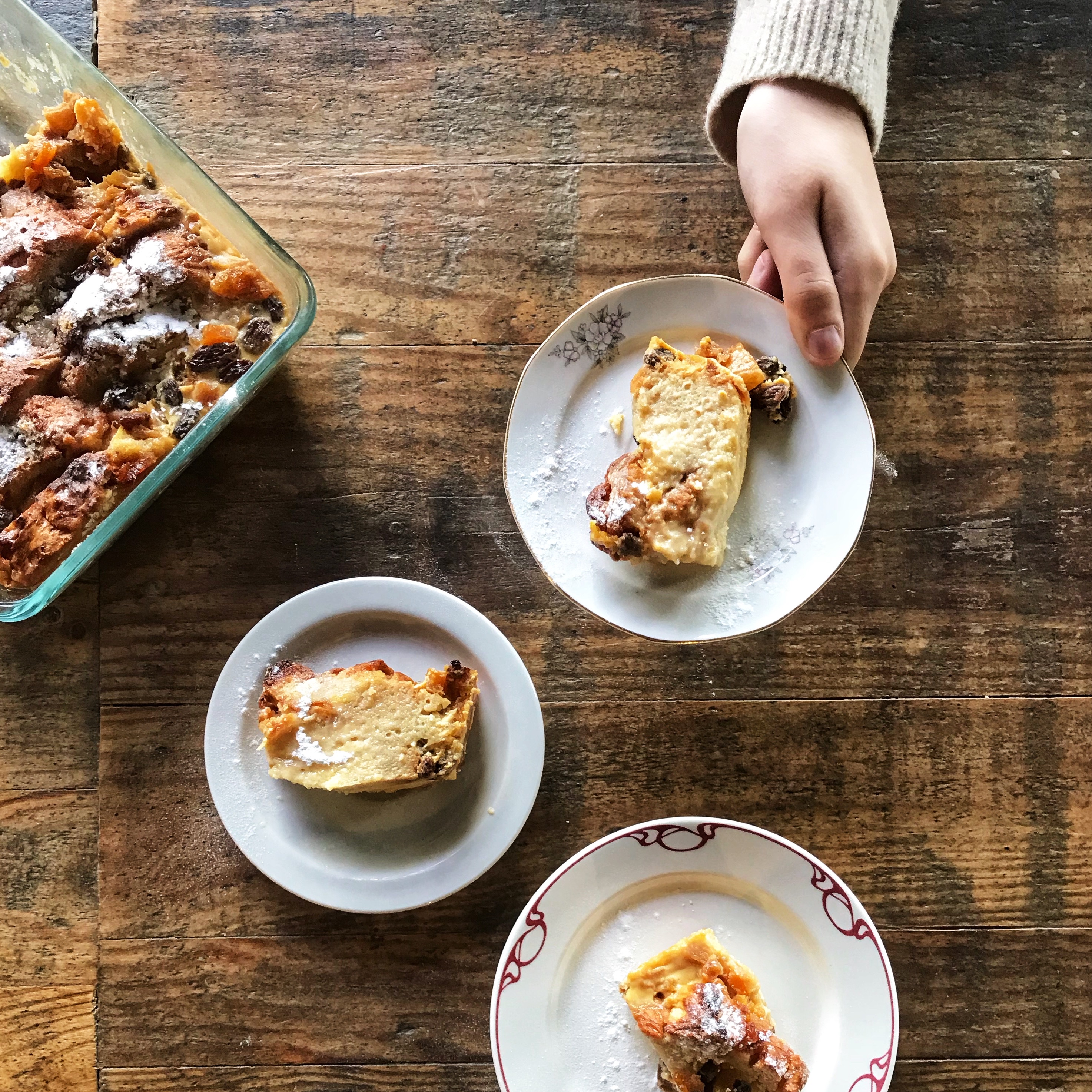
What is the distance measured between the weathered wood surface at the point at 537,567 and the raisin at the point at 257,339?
200mm

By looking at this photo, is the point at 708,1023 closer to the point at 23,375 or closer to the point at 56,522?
the point at 56,522

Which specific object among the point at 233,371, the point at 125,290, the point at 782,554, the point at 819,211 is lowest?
the point at 782,554

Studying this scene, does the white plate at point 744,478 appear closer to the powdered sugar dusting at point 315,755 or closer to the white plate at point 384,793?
the white plate at point 384,793

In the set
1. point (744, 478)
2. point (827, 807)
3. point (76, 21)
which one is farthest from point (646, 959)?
point (76, 21)

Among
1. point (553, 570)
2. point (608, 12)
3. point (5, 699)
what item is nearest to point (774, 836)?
point (553, 570)

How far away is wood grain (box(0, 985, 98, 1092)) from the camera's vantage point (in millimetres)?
1626

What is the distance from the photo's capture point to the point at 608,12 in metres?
1.69

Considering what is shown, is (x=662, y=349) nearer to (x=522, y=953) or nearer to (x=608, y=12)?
(x=608, y=12)

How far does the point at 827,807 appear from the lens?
162 cm

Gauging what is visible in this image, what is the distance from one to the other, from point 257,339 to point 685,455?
702 mm

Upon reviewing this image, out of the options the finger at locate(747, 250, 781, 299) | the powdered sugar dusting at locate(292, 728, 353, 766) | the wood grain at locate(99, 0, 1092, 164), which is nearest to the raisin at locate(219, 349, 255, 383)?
the wood grain at locate(99, 0, 1092, 164)

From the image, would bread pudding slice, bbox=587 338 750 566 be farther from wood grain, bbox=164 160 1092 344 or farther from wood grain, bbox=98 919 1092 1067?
wood grain, bbox=98 919 1092 1067

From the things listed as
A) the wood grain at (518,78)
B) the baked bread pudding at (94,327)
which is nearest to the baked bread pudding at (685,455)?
the wood grain at (518,78)

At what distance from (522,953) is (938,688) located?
0.85m
